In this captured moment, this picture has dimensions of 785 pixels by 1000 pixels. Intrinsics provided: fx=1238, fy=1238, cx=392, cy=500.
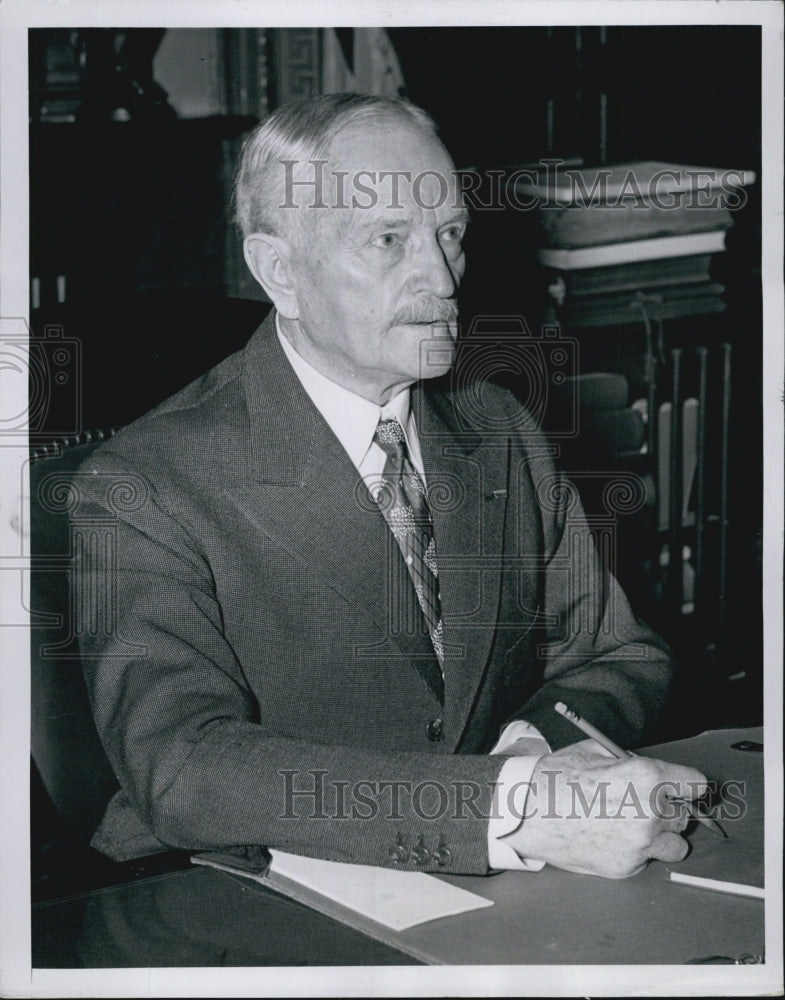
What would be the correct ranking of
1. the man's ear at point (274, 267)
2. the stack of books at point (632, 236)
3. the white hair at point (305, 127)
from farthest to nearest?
the stack of books at point (632, 236) < the man's ear at point (274, 267) < the white hair at point (305, 127)

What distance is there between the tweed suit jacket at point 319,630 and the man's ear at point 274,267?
49mm

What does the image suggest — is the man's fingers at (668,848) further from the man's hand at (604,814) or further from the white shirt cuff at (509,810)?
the white shirt cuff at (509,810)

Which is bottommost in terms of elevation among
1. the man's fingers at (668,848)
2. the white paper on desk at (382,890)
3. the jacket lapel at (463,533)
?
the white paper on desk at (382,890)

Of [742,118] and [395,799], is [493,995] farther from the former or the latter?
[742,118]

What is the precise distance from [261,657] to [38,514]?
14.8 inches

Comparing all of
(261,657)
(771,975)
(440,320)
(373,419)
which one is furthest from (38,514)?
(771,975)

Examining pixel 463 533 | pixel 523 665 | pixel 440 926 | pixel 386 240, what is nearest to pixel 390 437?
pixel 463 533

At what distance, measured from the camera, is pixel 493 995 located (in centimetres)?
136

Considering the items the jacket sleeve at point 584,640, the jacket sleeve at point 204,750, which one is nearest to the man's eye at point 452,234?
the jacket sleeve at point 584,640

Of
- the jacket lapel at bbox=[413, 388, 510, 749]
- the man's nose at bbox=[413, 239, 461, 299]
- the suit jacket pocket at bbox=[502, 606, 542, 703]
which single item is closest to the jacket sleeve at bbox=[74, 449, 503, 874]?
the jacket lapel at bbox=[413, 388, 510, 749]

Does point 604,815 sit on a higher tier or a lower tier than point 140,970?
higher

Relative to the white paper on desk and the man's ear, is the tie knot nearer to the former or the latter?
the man's ear

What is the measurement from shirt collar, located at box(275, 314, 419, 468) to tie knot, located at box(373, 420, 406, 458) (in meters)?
0.01

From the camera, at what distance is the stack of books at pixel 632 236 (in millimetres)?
3021
